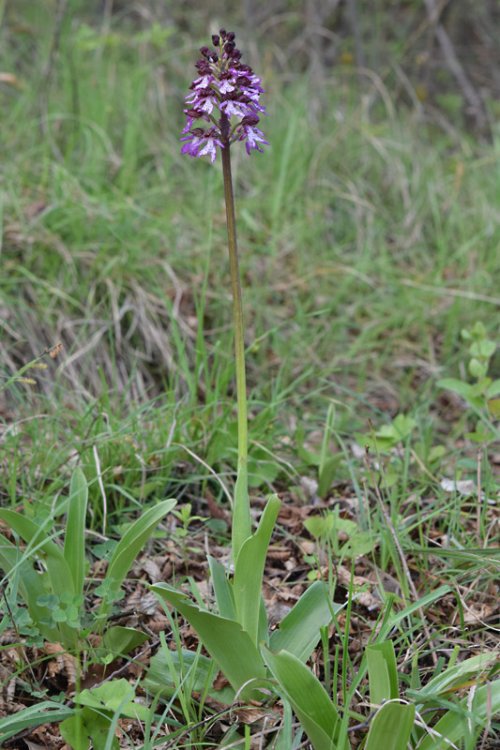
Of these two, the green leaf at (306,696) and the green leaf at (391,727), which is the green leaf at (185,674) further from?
the green leaf at (391,727)

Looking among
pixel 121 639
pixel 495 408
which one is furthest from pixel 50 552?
pixel 495 408

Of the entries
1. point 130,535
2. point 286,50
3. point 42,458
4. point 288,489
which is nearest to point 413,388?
point 288,489

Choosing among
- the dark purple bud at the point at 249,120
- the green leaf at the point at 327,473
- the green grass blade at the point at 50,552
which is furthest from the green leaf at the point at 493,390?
the green grass blade at the point at 50,552

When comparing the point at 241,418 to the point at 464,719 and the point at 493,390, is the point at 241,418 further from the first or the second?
the point at 493,390

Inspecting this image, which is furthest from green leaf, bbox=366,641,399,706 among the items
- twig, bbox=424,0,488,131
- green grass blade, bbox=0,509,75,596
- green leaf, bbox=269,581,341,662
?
twig, bbox=424,0,488,131

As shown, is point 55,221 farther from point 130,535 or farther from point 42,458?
point 130,535
